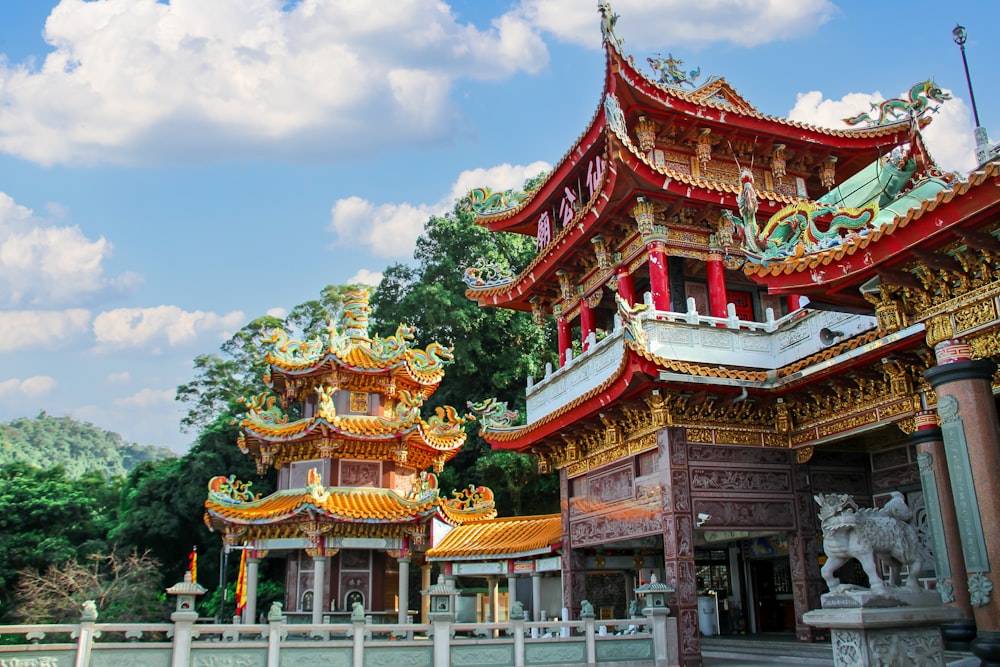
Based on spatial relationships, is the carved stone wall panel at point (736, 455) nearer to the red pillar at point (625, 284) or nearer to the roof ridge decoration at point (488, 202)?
the red pillar at point (625, 284)

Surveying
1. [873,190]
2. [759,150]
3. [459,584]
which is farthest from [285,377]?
[873,190]

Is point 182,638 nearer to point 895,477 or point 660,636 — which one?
point 660,636

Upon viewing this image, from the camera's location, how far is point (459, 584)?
22.0m

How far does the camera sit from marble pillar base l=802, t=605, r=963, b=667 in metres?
7.13

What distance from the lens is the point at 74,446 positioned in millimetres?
124312

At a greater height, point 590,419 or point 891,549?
point 590,419

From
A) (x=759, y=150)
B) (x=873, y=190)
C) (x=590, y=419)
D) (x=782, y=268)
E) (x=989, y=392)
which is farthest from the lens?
(x=759, y=150)

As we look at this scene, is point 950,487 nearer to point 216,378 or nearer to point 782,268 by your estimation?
point 782,268

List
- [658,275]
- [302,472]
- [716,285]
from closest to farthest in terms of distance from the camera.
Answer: [658,275] → [716,285] → [302,472]

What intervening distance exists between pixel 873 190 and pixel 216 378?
124 feet

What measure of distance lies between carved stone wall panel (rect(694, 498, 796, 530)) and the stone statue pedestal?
4.44 metres

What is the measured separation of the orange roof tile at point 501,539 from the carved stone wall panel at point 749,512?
4.90 meters

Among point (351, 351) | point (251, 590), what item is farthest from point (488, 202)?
point (251, 590)

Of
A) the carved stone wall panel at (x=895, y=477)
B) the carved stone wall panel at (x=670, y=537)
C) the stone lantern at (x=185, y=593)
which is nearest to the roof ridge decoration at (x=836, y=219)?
the carved stone wall panel at (x=670, y=537)
